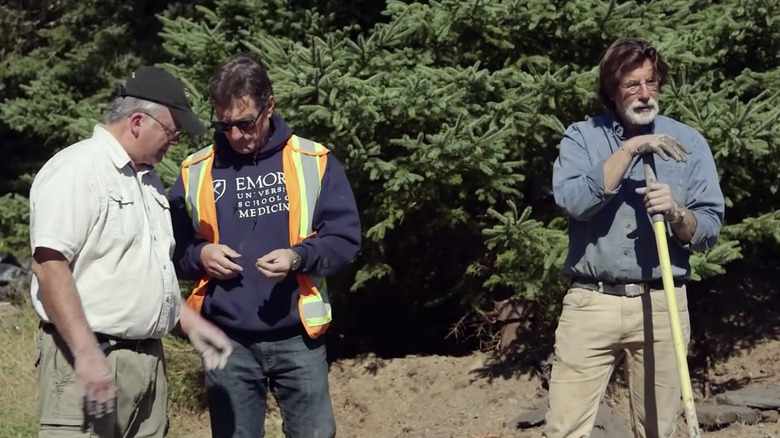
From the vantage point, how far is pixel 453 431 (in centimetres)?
608

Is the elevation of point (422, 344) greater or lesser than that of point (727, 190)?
lesser

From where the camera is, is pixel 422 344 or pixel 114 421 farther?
pixel 422 344

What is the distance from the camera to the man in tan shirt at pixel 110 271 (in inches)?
126

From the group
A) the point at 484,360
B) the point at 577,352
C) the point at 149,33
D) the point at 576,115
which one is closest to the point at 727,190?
the point at 576,115

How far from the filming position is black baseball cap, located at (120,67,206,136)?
3514 millimetres

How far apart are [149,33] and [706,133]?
5.15m

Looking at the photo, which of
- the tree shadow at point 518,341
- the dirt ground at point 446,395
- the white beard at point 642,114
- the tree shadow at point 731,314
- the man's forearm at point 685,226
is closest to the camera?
the man's forearm at point 685,226

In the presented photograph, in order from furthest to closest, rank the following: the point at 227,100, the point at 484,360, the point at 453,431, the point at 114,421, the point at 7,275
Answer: the point at 7,275
the point at 484,360
the point at 453,431
the point at 227,100
the point at 114,421

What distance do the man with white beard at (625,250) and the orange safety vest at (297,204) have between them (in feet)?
3.18

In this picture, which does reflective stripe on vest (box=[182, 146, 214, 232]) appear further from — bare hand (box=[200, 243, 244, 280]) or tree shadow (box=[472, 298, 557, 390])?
tree shadow (box=[472, 298, 557, 390])

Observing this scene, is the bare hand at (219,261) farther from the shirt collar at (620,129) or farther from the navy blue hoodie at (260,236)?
the shirt collar at (620,129)

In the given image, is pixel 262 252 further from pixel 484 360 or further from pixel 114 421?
→ pixel 484 360

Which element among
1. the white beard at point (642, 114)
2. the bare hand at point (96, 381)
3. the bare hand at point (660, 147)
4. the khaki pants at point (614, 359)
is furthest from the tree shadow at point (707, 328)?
the bare hand at point (96, 381)

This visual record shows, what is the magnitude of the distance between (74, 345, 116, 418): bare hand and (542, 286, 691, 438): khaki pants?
182 cm
